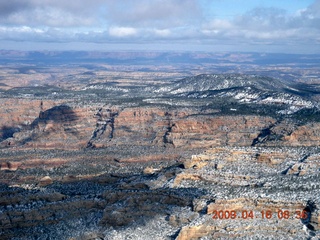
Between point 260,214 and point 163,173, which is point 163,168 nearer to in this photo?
point 163,173

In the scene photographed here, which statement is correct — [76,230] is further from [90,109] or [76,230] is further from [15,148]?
[90,109]

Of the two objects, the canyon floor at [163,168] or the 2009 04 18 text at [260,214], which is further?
the canyon floor at [163,168]

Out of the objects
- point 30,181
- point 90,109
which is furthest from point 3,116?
point 30,181

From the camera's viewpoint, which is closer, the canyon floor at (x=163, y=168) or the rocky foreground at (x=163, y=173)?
the rocky foreground at (x=163, y=173)

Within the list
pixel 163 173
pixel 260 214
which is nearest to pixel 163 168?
pixel 163 173
